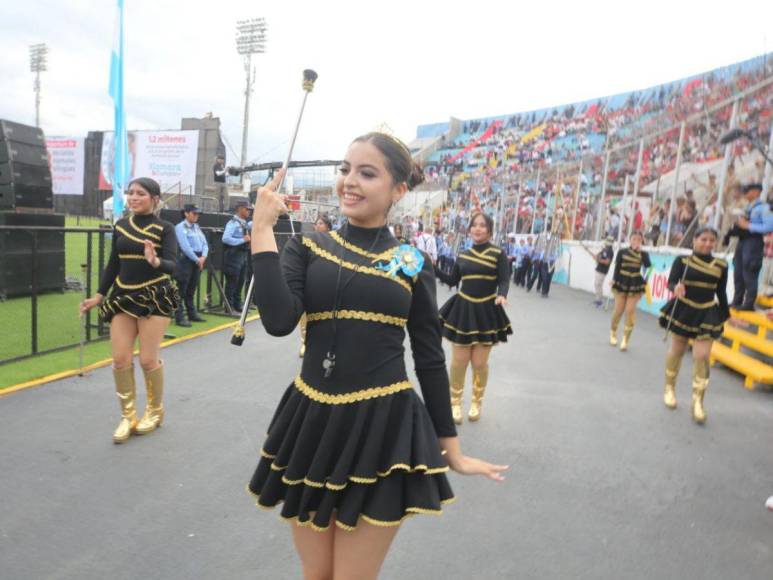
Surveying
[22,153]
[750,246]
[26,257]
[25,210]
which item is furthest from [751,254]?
[22,153]

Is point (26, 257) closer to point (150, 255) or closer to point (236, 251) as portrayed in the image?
point (236, 251)

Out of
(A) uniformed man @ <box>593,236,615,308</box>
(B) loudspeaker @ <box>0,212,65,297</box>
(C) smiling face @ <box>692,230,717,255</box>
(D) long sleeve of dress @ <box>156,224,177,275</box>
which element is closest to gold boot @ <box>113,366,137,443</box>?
(D) long sleeve of dress @ <box>156,224,177,275</box>

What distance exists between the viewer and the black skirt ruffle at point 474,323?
5066 millimetres

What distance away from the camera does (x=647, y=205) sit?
16.1 metres

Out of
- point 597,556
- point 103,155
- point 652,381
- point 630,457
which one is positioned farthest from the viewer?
point 103,155

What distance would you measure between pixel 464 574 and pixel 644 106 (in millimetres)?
32034

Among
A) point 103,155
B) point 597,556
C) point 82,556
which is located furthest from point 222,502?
point 103,155

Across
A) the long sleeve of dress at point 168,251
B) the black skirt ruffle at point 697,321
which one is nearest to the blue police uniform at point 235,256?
the long sleeve of dress at point 168,251

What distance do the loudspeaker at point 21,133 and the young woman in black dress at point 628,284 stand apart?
1175cm

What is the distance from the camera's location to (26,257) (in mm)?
9812

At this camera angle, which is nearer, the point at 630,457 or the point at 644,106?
the point at 630,457

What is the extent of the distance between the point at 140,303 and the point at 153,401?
896 mm

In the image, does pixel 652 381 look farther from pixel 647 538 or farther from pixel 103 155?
pixel 103 155

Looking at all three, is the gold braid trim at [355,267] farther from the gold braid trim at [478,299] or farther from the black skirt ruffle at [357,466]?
the gold braid trim at [478,299]
